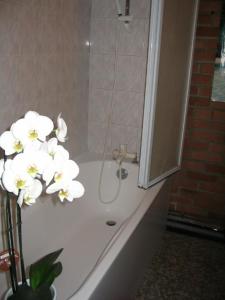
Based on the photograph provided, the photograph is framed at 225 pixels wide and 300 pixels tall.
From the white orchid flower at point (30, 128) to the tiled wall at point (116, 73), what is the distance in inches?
59.1

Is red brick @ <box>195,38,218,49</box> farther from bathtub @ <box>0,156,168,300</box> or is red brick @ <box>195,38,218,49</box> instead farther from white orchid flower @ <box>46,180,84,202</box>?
white orchid flower @ <box>46,180,84,202</box>

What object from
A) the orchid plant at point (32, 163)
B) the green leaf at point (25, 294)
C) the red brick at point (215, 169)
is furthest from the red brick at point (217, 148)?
the green leaf at point (25, 294)

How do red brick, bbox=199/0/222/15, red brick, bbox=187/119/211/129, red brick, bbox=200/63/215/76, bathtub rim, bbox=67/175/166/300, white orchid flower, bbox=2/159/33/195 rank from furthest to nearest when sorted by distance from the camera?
red brick, bbox=187/119/211/129 → red brick, bbox=200/63/215/76 → red brick, bbox=199/0/222/15 → bathtub rim, bbox=67/175/166/300 → white orchid flower, bbox=2/159/33/195

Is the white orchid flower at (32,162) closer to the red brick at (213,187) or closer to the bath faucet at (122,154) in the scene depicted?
the bath faucet at (122,154)

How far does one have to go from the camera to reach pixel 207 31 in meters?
2.21

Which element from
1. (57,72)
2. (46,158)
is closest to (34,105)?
(57,72)

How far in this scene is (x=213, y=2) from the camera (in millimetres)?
2150

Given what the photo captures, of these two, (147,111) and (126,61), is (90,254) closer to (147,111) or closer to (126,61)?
(147,111)

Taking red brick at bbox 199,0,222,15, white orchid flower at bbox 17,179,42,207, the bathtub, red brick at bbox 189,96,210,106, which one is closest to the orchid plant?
white orchid flower at bbox 17,179,42,207

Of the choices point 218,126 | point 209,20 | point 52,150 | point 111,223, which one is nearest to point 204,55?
point 209,20

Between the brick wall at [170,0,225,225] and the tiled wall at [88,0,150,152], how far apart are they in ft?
1.29

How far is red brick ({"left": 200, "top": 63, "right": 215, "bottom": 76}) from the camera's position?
225 cm

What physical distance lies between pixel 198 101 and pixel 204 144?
0.33 m

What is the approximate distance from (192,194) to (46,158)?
1.90m
